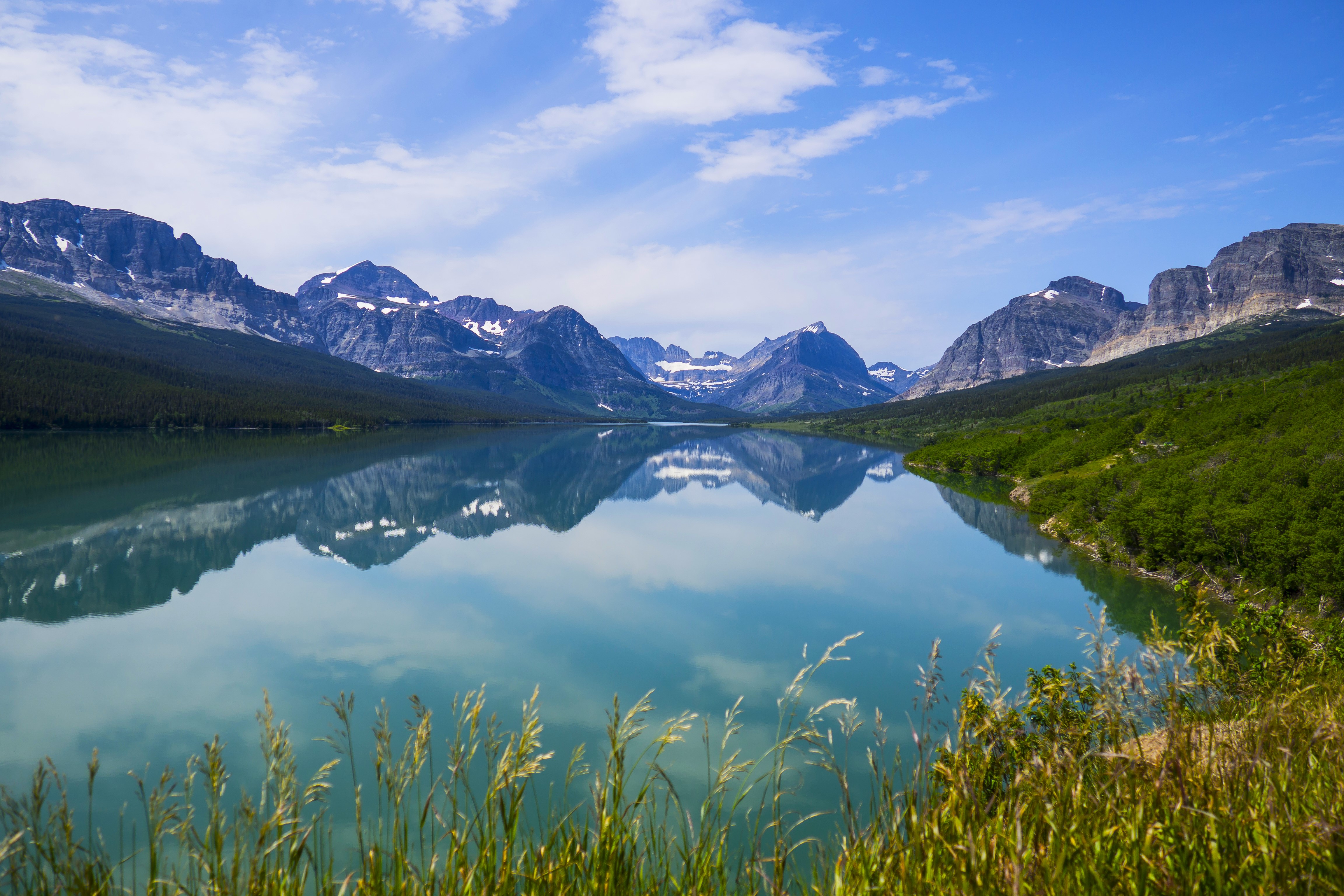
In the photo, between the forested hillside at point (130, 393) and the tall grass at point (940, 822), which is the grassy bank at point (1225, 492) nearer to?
the tall grass at point (940, 822)

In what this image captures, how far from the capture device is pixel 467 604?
71.6 ft

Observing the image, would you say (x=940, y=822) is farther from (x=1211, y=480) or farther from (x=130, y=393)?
(x=130, y=393)

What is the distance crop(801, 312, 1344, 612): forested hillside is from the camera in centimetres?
1989

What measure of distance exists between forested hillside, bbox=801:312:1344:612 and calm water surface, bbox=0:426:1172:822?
102 inches

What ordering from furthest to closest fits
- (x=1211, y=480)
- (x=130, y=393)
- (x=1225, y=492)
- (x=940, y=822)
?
(x=130, y=393), (x=1211, y=480), (x=1225, y=492), (x=940, y=822)

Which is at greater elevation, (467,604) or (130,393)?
(130,393)

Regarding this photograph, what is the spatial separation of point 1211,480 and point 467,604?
3189 cm

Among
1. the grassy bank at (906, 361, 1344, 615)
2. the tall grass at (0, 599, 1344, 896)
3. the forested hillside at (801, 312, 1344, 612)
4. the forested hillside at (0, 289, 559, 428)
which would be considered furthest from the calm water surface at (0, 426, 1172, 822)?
the forested hillside at (0, 289, 559, 428)

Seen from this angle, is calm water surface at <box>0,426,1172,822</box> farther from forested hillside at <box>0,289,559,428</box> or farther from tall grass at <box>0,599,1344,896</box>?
forested hillside at <box>0,289,559,428</box>

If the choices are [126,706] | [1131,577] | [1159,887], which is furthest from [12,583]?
[1131,577]

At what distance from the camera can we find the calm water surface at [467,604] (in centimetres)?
1381

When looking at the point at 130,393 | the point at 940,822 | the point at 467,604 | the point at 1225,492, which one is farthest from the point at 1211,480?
the point at 130,393

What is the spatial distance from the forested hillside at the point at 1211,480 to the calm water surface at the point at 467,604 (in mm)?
2596

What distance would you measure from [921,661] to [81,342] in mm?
238201
